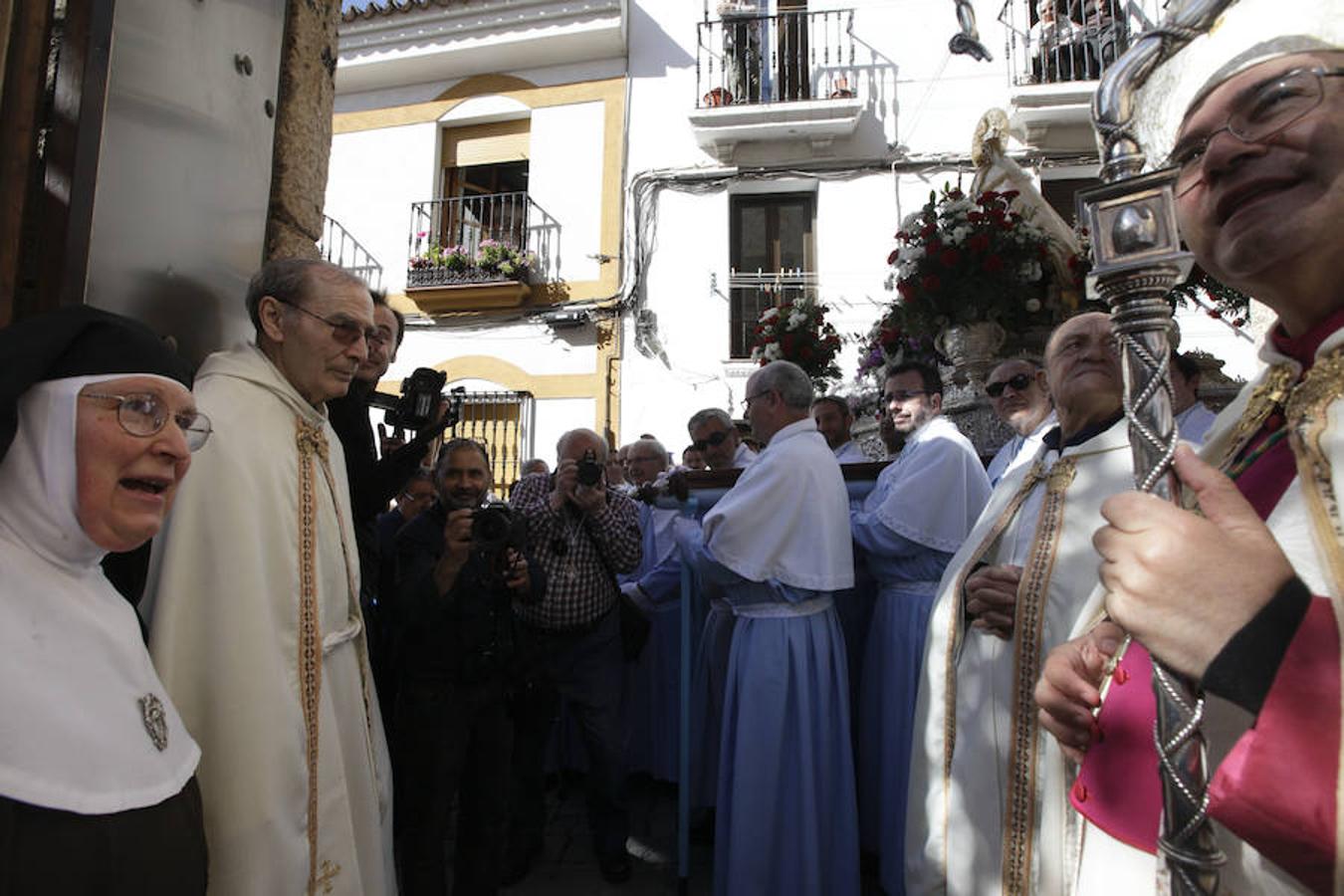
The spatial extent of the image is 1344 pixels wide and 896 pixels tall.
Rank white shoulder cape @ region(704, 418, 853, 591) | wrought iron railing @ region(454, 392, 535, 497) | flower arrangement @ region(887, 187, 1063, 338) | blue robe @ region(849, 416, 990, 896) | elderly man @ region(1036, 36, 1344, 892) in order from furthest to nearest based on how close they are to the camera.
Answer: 1. wrought iron railing @ region(454, 392, 535, 497)
2. flower arrangement @ region(887, 187, 1063, 338)
3. blue robe @ region(849, 416, 990, 896)
4. white shoulder cape @ region(704, 418, 853, 591)
5. elderly man @ region(1036, 36, 1344, 892)

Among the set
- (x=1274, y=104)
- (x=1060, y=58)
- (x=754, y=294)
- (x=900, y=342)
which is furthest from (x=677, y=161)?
(x=1274, y=104)

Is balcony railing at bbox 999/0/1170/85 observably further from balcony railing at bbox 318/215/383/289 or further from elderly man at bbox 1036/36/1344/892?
elderly man at bbox 1036/36/1344/892

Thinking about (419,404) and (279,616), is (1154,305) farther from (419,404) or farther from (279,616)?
(419,404)

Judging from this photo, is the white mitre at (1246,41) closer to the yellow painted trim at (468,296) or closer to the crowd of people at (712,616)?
the crowd of people at (712,616)

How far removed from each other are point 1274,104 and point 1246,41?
146mm

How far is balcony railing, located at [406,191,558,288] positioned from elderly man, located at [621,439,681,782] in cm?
691

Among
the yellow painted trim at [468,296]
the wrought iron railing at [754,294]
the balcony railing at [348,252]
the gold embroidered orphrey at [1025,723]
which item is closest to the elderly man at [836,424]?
the gold embroidered orphrey at [1025,723]

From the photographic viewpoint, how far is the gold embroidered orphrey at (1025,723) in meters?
2.01

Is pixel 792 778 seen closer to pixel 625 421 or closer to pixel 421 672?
pixel 421 672

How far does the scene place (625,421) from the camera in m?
10.4

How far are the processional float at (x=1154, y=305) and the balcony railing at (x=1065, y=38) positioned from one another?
420 inches

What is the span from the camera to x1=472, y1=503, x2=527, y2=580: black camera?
2.89 metres

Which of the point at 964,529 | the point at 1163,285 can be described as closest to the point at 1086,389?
the point at 964,529

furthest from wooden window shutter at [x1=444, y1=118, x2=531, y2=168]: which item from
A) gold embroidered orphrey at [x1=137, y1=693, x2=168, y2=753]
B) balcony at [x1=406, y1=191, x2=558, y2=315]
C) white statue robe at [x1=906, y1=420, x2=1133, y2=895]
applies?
gold embroidered orphrey at [x1=137, y1=693, x2=168, y2=753]
